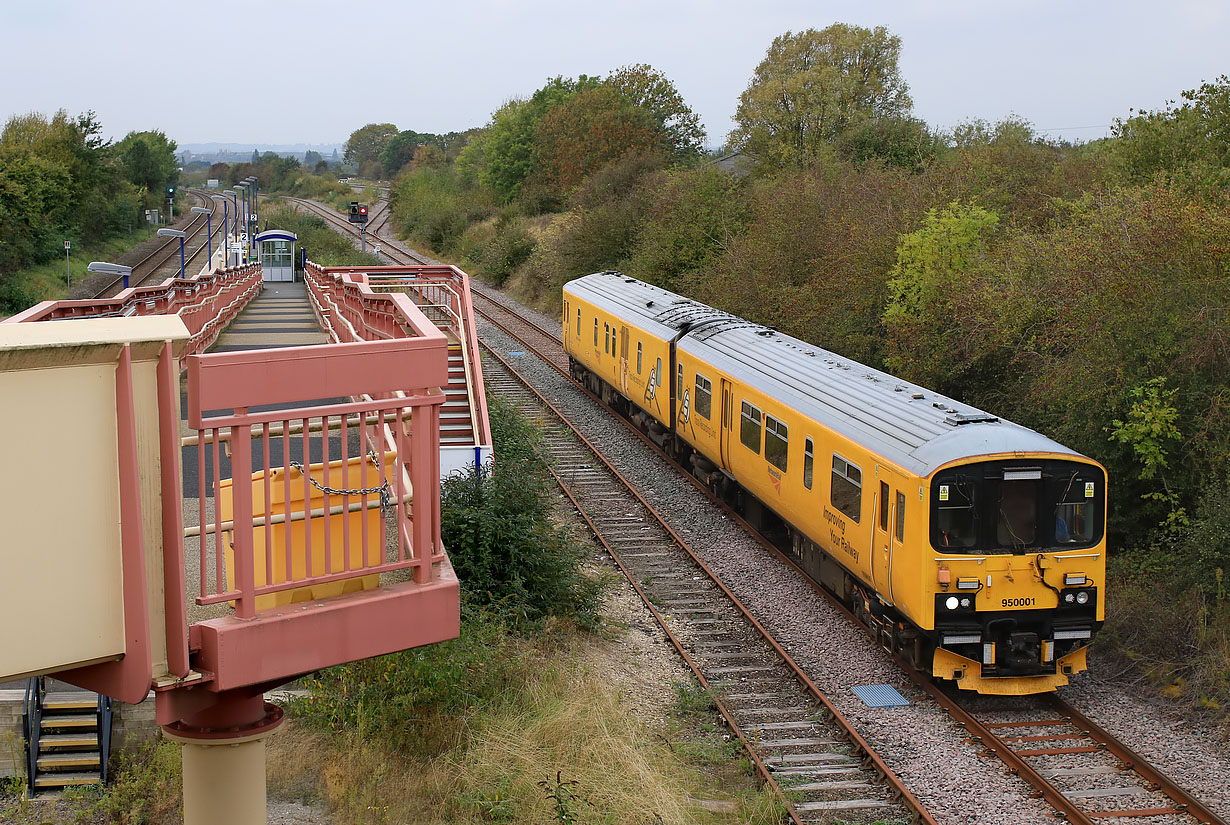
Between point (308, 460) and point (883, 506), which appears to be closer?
point (308, 460)

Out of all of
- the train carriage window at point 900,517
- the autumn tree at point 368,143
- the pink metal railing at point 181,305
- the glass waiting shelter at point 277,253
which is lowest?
the train carriage window at point 900,517

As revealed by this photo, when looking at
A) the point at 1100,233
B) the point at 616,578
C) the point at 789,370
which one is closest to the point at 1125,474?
the point at 1100,233

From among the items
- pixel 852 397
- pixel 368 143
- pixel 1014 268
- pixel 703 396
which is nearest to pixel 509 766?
pixel 852 397

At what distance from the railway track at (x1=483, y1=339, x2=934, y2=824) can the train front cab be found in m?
1.48

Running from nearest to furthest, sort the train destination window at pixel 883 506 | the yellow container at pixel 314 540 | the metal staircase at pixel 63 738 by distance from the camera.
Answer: the yellow container at pixel 314 540 → the metal staircase at pixel 63 738 → the train destination window at pixel 883 506

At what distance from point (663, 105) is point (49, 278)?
95.4ft

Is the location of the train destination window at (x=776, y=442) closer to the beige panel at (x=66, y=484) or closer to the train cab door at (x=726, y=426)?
the train cab door at (x=726, y=426)

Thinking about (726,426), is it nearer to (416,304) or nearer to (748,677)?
(748,677)

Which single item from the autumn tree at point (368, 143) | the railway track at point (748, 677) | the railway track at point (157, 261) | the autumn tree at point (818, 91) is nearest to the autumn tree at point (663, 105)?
the autumn tree at point (818, 91)

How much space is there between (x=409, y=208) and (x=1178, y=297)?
68944 millimetres

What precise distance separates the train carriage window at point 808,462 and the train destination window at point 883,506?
5.87ft

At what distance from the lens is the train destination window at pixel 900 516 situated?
10.7 meters

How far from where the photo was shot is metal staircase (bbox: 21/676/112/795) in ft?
31.4

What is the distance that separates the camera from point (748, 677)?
11531 millimetres
